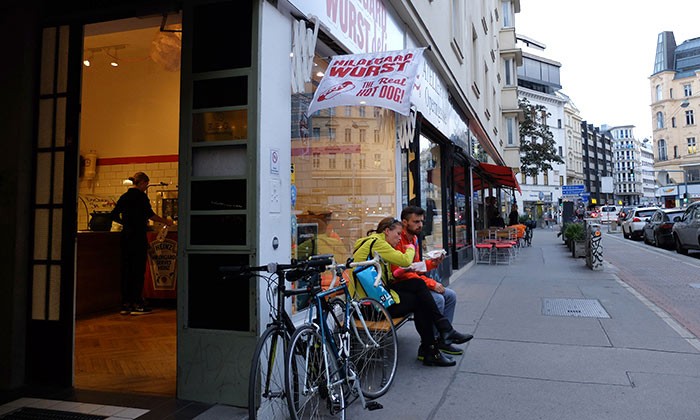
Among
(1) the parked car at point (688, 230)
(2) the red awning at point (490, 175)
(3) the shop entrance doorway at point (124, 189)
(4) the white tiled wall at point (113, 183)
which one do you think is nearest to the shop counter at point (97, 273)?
(3) the shop entrance doorway at point (124, 189)

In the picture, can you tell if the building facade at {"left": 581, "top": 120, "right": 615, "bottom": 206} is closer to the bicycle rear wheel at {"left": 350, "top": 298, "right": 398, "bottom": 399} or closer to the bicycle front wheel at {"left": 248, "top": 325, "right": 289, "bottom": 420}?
the bicycle rear wheel at {"left": 350, "top": 298, "right": 398, "bottom": 399}

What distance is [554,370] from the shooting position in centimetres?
436

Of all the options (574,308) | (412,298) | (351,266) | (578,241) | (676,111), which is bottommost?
(574,308)

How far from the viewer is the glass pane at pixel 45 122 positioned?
3885mm

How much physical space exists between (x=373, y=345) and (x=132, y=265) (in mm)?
4058

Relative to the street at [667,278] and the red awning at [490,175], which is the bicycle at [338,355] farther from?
the red awning at [490,175]

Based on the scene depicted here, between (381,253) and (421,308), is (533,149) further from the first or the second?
(381,253)

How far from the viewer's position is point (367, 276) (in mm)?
4160

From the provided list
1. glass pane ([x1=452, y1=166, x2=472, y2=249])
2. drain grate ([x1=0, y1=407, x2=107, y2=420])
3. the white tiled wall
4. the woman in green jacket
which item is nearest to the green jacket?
the woman in green jacket

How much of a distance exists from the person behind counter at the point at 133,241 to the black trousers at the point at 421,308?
3.90m

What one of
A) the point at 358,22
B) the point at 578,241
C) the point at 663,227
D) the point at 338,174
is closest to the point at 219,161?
the point at 358,22

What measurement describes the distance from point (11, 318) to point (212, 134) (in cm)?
221

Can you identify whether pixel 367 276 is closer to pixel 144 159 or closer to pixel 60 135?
pixel 60 135

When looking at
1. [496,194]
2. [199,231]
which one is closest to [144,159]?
[199,231]
